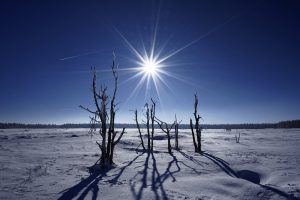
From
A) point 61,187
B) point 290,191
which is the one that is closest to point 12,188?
point 61,187

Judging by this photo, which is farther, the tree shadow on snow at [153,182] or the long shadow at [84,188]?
the tree shadow on snow at [153,182]

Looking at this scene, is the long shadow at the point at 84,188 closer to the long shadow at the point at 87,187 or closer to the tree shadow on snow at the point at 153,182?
the long shadow at the point at 87,187

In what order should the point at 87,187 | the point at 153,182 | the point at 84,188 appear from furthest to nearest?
the point at 153,182 → the point at 87,187 → the point at 84,188

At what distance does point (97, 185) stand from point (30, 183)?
2475mm

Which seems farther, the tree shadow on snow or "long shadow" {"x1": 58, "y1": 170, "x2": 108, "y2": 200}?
the tree shadow on snow

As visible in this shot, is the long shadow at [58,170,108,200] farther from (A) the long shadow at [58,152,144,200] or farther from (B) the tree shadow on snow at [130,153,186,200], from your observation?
(B) the tree shadow on snow at [130,153,186,200]

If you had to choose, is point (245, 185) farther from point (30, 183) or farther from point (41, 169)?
point (41, 169)

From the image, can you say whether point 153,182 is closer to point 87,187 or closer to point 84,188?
point 87,187

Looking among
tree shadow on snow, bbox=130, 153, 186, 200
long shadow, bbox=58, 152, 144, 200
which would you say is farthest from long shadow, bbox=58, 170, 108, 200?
tree shadow on snow, bbox=130, 153, 186, 200

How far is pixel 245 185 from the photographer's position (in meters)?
9.45

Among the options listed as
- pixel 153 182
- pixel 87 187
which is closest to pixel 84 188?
pixel 87 187

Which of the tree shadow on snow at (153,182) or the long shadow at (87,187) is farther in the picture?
the tree shadow on snow at (153,182)

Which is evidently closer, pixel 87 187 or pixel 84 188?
pixel 84 188

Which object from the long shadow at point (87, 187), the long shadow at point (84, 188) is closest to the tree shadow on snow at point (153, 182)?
the long shadow at point (87, 187)
